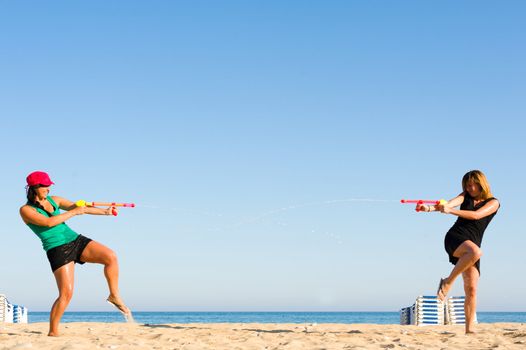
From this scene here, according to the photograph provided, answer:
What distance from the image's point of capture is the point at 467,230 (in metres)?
8.13

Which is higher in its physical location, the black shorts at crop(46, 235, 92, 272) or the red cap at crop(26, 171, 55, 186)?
the red cap at crop(26, 171, 55, 186)

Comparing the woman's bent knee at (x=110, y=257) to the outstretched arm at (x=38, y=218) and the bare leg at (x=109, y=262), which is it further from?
the outstretched arm at (x=38, y=218)

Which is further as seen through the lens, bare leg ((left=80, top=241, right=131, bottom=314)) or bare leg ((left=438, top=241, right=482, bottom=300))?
bare leg ((left=80, top=241, right=131, bottom=314))

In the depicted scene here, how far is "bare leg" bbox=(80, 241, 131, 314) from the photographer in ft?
26.5

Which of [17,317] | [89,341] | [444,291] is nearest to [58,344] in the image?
[89,341]

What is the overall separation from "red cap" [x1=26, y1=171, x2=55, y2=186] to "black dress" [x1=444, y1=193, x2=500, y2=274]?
4878 millimetres

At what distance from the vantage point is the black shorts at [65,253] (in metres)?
7.84

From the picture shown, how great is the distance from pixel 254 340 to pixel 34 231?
2891 millimetres

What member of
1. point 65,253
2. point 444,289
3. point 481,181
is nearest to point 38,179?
point 65,253

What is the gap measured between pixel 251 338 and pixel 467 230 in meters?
2.93

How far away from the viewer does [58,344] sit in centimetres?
718

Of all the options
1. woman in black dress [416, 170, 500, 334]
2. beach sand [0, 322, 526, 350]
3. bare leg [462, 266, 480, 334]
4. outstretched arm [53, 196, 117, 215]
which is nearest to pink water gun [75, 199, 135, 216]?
outstretched arm [53, 196, 117, 215]

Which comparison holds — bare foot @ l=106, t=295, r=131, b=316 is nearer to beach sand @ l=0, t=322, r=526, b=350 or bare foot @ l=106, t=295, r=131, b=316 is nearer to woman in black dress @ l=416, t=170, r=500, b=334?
beach sand @ l=0, t=322, r=526, b=350

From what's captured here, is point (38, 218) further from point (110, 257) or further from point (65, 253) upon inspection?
point (110, 257)
